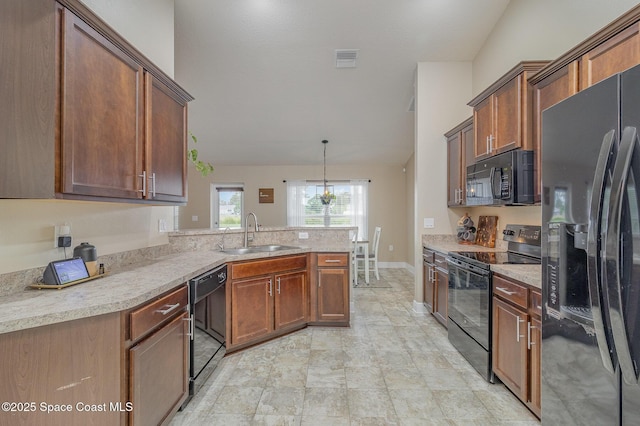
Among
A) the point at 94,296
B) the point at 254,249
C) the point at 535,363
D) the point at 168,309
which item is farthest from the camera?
the point at 254,249

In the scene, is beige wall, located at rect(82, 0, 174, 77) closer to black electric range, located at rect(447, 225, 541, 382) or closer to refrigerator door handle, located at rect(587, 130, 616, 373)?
A: refrigerator door handle, located at rect(587, 130, 616, 373)

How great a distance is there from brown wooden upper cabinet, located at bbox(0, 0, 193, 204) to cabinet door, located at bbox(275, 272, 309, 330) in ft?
4.85

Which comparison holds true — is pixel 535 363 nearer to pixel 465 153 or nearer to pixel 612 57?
pixel 612 57

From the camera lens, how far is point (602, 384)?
105 centimetres

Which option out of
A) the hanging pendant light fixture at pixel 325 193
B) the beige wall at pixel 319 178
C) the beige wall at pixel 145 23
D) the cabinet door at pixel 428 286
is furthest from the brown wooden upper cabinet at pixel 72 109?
the beige wall at pixel 319 178

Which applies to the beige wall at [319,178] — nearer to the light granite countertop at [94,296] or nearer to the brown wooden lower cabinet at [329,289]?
the brown wooden lower cabinet at [329,289]

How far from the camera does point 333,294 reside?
3.07 m

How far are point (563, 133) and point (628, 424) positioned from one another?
1087mm

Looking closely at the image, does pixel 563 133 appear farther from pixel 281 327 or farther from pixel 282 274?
pixel 281 327

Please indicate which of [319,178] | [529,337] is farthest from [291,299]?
[319,178]

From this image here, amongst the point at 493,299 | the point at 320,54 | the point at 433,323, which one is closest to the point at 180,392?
the point at 493,299

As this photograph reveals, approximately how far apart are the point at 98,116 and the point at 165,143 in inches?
21.6

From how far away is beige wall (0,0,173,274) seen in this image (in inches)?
55.2

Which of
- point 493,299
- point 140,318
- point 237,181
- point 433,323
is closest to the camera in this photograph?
point 140,318
